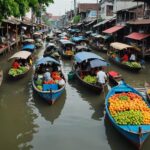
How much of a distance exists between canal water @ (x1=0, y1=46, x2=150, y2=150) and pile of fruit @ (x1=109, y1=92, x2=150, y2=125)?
927mm

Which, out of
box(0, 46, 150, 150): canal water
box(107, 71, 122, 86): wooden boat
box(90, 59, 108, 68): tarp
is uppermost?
box(90, 59, 108, 68): tarp

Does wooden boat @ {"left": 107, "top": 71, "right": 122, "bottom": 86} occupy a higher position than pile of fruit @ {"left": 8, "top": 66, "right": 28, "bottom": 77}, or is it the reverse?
pile of fruit @ {"left": 8, "top": 66, "right": 28, "bottom": 77}

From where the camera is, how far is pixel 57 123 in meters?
13.5

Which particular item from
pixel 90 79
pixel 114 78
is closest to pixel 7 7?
pixel 90 79

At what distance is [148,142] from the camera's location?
11.4 meters

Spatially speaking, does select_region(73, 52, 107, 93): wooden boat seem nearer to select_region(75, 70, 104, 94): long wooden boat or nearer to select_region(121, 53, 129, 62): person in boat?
select_region(75, 70, 104, 94): long wooden boat

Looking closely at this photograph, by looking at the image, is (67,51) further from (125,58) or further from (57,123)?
(57,123)

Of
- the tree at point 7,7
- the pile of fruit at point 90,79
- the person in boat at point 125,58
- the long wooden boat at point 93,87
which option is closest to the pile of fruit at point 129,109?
the long wooden boat at point 93,87

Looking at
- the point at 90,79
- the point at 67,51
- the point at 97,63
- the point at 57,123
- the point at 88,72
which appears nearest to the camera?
the point at 57,123

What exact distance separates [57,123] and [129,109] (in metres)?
3.69

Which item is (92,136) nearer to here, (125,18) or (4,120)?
(4,120)

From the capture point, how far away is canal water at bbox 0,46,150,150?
1132 cm

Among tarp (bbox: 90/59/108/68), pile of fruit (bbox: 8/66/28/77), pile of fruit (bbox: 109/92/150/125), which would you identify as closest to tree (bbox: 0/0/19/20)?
pile of fruit (bbox: 8/66/28/77)

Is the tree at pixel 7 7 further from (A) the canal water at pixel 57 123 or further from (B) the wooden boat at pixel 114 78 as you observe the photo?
(B) the wooden boat at pixel 114 78
